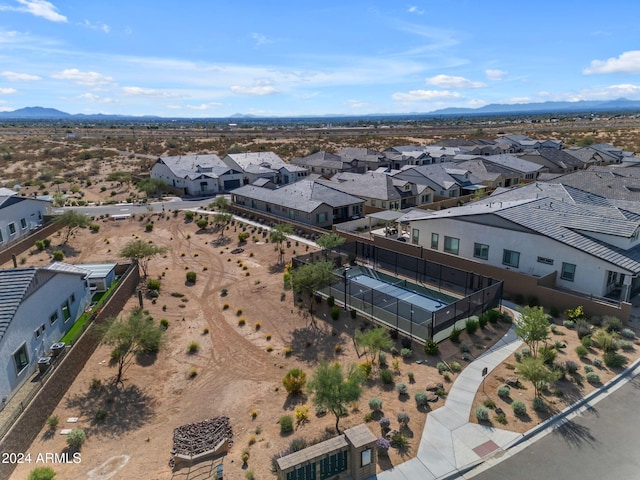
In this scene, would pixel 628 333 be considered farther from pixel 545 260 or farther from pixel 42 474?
pixel 42 474

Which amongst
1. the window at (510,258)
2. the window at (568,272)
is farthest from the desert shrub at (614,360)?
the window at (510,258)

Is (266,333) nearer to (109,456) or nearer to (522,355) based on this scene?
(109,456)

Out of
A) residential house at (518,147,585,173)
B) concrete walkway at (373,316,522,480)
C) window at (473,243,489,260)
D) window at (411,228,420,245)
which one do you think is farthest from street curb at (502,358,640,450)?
residential house at (518,147,585,173)

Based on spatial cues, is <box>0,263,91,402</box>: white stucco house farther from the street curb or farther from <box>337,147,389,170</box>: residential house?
<box>337,147,389,170</box>: residential house

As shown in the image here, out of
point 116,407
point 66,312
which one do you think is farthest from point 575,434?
point 66,312

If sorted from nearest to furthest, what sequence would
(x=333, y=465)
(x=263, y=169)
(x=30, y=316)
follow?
(x=333, y=465) → (x=30, y=316) → (x=263, y=169)

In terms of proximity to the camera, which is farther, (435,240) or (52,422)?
(435,240)
